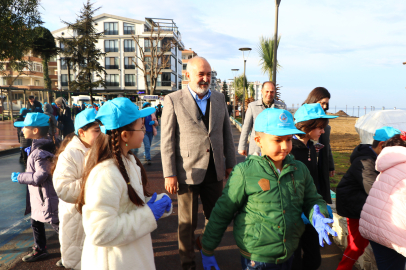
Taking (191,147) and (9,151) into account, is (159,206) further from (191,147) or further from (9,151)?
(9,151)

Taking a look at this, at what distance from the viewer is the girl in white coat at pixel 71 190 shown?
240cm

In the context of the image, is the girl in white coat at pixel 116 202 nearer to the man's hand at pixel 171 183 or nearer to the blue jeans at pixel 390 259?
the man's hand at pixel 171 183

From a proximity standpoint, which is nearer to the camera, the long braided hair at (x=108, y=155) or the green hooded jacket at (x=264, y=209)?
the long braided hair at (x=108, y=155)

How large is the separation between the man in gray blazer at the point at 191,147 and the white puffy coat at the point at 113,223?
3.65 ft

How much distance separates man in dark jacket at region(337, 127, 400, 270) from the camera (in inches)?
97.8

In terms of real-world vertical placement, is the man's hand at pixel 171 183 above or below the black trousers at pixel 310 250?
above

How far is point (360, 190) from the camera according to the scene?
2635mm

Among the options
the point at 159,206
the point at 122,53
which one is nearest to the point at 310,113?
the point at 159,206

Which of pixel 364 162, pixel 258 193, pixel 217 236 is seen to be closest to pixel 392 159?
pixel 364 162

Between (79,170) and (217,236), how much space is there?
52.9 inches

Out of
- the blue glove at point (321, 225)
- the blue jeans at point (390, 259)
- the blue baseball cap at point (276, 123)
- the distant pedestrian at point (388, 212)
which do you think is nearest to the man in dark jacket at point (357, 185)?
the distant pedestrian at point (388, 212)

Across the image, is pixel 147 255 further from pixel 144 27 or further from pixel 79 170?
pixel 144 27

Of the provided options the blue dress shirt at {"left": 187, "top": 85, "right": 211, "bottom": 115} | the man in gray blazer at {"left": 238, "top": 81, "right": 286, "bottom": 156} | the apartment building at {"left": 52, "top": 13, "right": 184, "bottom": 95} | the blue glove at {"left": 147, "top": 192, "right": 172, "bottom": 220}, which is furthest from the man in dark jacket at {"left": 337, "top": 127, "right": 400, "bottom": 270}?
the apartment building at {"left": 52, "top": 13, "right": 184, "bottom": 95}

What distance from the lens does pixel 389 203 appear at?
2143mm
